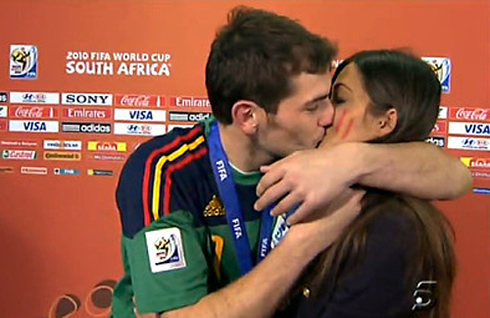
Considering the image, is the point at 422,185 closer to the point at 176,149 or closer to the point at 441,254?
the point at 441,254

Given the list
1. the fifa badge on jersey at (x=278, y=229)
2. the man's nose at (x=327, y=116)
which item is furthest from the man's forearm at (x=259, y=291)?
the man's nose at (x=327, y=116)

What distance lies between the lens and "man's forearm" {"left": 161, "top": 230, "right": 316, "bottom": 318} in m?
1.28

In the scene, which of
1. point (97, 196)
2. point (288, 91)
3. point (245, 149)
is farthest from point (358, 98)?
point (97, 196)

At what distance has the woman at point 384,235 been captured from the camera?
1242 millimetres

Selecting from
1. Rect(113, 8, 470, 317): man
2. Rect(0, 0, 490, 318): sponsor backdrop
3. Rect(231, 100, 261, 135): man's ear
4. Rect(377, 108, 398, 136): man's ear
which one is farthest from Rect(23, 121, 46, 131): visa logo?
Rect(377, 108, 398, 136): man's ear

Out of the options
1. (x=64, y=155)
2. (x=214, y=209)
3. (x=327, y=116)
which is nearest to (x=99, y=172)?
(x=64, y=155)

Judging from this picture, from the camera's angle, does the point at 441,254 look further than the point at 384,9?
No

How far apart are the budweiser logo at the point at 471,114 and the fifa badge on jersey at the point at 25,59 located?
1278 millimetres

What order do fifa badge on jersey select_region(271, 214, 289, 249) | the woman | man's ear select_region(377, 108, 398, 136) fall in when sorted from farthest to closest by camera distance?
fifa badge on jersey select_region(271, 214, 289, 249) < man's ear select_region(377, 108, 398, 136) < the woman

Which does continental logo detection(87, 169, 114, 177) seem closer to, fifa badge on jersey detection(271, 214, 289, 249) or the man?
the man

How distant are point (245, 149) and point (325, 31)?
34.2 inches

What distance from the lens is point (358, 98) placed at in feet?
4.53

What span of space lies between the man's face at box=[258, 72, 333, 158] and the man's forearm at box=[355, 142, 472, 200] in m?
0.14

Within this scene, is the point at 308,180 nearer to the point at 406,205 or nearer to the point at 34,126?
the point at 406,205
